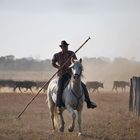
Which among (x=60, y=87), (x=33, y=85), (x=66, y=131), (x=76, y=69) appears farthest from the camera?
(x=33, y=85)

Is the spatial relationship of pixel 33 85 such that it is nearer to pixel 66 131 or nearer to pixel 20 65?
pixel 66 131

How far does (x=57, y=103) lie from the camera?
18.3 metres

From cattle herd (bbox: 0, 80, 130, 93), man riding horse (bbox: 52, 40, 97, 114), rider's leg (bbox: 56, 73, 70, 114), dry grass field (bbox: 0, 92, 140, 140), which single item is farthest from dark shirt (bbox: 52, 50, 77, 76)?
cattle herd (bbox: 0, 80, 130, 93)

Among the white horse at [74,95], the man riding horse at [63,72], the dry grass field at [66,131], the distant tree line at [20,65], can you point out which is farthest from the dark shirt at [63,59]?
the distant tree line at [20,65]

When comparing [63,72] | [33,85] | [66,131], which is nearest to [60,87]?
[63,72]

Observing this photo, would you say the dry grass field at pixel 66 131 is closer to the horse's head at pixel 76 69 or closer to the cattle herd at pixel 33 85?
the horse's head at pixel 76 69

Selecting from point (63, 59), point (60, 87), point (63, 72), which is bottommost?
point (60, 87)

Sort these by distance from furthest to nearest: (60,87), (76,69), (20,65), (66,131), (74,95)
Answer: (20,65), (66,131), (60,87), (74,95), (76,69)

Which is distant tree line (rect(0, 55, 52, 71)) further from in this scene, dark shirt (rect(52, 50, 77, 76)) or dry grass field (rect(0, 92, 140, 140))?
dark shirt (rect(52, 50, 77, 76))

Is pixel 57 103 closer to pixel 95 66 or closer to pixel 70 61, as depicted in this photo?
pixel 70 61

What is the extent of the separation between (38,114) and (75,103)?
8.20 m

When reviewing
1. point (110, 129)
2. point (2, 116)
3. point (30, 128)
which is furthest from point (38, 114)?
point (110, 129)

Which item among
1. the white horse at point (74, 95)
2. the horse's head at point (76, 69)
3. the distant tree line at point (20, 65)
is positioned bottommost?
the distant tree line at point (20, 65)

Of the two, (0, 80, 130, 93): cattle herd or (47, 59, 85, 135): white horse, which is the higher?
(47, 59, 85, 135): white horse
